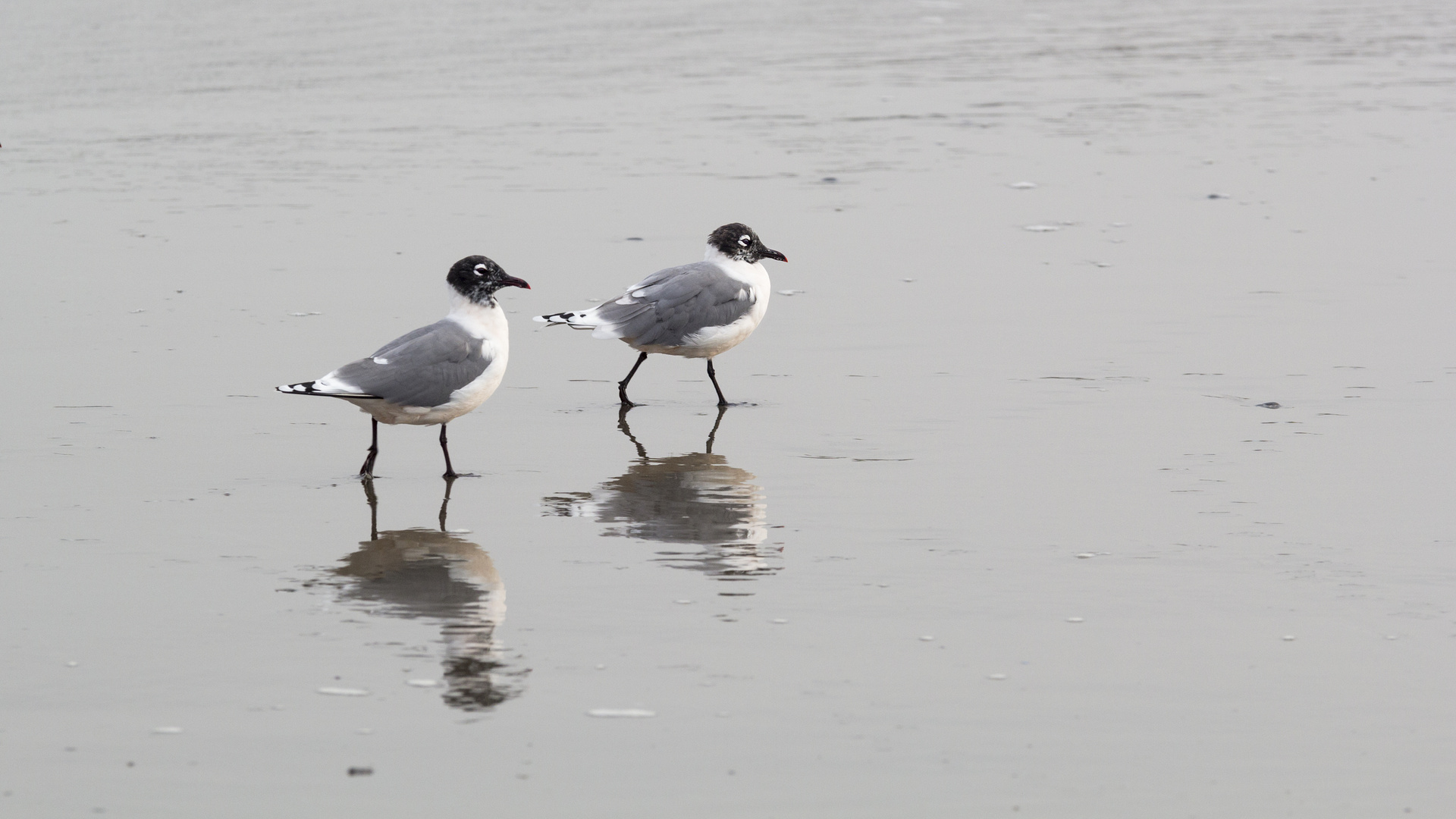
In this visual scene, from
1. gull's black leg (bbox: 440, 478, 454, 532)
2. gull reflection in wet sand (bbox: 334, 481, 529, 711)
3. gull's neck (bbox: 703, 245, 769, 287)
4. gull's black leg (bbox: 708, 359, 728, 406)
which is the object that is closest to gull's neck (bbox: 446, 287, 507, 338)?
gull's black leg (bbox: 440, 478, 454, 532)

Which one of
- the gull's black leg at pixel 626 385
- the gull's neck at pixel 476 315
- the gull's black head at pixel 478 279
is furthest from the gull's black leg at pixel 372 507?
the gull's black leg at pixel 626 385

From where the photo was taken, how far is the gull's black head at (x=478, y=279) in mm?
8672

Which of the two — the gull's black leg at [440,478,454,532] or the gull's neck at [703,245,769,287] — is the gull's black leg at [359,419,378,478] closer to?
the gull's black leg at [440,478,454,532]

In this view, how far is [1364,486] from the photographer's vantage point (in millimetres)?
7891

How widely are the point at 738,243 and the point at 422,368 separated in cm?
293

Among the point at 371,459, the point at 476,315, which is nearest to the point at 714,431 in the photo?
the point at 476,315

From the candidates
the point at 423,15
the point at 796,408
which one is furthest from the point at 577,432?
the point at 423,15

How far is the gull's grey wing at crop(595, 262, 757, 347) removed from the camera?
33.5 ft

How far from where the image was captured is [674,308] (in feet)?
33.6

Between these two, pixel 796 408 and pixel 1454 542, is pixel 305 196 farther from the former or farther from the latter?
pixel 1454 542

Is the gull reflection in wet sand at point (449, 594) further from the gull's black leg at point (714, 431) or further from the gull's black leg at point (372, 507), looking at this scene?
the gull's black leg at point (714, 431)

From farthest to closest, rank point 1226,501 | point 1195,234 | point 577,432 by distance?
point 1195,234 < point 577,432 < point 1226,501

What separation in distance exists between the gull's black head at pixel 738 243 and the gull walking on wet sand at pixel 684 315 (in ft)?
0.34

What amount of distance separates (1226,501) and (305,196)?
31.7ft
